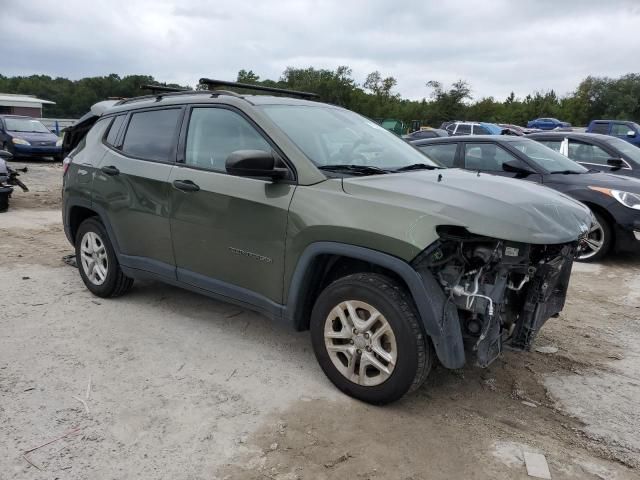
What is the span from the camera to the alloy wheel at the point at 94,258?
4.92m

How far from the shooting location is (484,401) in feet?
11.1

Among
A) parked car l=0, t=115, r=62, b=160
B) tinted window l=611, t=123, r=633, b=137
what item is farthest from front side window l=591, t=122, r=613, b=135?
parked car l=0, t=115, r=62, b=160

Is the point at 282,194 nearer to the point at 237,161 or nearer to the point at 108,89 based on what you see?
the point at 237,161

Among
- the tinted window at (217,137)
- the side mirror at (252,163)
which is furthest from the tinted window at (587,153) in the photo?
the side mirror at (252,163)

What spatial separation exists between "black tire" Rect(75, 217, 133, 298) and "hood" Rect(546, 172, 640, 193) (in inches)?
213

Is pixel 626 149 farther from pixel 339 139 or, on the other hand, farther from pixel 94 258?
pixel 94 258

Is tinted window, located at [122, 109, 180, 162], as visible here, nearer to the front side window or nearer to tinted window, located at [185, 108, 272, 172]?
tinted window, located at [185, 108, 272, 172]

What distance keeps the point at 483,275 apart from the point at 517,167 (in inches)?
181

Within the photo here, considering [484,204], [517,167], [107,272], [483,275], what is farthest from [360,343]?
[517,167]

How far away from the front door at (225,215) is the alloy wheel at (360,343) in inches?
18.3

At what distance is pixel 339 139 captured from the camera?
3904mm

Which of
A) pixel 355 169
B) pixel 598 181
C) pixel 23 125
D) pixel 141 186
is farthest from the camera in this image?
pixel 23 125

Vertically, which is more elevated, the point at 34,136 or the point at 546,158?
the point at 546,158

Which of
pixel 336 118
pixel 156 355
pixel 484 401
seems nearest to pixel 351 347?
pixel 484 401
